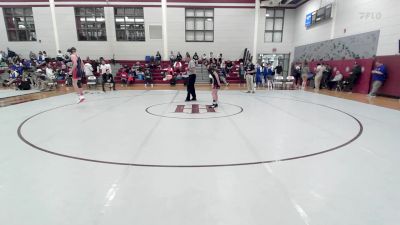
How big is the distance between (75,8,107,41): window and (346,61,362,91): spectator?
58.2ft

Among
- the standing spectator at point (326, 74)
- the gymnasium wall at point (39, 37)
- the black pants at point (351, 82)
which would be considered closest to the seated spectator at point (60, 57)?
the gymnasium wall at point (39, 37)

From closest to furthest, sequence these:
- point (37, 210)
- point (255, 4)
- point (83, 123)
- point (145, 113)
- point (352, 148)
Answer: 1. point (37, 210)
2. point (352, 148)
3. point (83, 123)
4. point (145, 113)
5. point (255, 4)

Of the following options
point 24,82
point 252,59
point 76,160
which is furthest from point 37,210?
point 252,59

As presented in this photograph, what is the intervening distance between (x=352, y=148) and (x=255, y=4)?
1823 centimetres

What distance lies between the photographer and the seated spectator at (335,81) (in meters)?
12.3

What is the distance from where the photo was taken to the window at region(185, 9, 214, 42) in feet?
64.1

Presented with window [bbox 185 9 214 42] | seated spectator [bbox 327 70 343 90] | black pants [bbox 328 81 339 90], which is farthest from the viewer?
window [bbox 185 9 214 42]

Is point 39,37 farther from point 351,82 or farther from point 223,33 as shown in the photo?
point 351,82

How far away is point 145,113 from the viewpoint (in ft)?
20.5

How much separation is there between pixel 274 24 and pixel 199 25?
6.38 m

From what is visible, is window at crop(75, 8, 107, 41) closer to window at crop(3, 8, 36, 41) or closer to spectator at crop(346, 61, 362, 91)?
window at crop(3, 8, 36, 41)

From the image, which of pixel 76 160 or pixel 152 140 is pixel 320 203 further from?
pixel 76 160

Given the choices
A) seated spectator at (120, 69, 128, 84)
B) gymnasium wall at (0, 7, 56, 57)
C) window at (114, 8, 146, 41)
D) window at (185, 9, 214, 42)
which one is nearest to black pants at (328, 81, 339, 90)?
window at (185, 9, 214, 42)

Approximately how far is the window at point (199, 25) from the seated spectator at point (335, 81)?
404 inches
